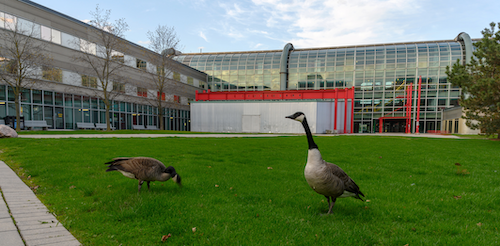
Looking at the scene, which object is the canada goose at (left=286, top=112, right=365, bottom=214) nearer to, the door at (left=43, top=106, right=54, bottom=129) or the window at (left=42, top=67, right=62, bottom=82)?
the window at (left=42, top=67, right=62, bottom=82)

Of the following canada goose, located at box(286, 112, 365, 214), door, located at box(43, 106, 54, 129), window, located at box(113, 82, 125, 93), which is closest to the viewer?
canada goose, located at box(286, 112, 365, 214)

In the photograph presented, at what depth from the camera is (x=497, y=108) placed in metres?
16.5

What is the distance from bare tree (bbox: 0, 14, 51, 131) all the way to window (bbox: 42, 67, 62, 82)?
0.33m

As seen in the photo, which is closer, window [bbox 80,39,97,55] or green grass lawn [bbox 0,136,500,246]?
green grass lawn [bbox 0,136,500,246]

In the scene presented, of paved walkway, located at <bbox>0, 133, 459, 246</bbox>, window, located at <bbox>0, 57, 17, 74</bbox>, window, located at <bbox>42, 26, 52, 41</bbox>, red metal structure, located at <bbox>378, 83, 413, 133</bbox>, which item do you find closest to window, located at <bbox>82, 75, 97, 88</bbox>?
window, located at <bbox>42, 26, 52, 41</bbox>

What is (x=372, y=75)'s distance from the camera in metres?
45.8

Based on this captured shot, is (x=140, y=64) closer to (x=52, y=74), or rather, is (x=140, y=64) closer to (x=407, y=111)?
(x=52, y=74)

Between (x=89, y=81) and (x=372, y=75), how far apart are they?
1891 inches

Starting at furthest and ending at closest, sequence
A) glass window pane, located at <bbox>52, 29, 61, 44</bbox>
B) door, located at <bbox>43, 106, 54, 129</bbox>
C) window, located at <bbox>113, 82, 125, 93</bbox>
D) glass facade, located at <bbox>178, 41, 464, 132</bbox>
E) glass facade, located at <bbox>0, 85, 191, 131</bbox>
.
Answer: glass facade, located at <bbox>178, 41, 464, 132</bbox> < window, located at <bbox>113, 82, 125, 93</bbox> < glass window pane, located at <bbox>52, 29, 61, 44</bbox> < door, located at <bbox>43, 106, 54, 129</bbox> < glass facade, located at <bbox>0, 85, 191, 131</bbox>

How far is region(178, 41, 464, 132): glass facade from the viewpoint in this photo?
43.4 metres

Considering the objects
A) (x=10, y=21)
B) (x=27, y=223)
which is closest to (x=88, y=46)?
(x=10, y=21)

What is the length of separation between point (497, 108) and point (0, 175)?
2633 centimetres

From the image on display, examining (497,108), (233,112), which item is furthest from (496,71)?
(233,112)

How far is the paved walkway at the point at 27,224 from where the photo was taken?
298 centimetres
